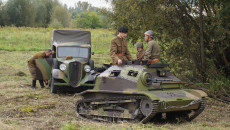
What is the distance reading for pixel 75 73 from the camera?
14.7 meters

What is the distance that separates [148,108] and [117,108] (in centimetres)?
94

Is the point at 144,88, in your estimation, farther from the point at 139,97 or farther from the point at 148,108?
the point at 148,108

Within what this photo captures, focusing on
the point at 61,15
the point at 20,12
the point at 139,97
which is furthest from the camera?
the point at 61,15

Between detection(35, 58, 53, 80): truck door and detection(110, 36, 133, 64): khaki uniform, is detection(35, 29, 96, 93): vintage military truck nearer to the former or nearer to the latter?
detection(35, 58, 53, 80): truck door

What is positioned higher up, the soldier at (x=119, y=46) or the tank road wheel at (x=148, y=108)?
the soldier at (x=119, y=46)

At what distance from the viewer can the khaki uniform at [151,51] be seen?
1015 centimetres

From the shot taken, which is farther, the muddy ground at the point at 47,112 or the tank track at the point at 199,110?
the tank track at the point at 199,110

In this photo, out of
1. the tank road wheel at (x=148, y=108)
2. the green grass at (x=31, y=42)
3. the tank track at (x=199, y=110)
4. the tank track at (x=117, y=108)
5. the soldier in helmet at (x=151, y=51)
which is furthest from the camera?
the green grass at (x=31, y=42)

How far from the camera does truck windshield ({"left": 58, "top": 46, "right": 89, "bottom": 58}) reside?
1577 cm

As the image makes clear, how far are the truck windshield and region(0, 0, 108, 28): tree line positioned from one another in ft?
122

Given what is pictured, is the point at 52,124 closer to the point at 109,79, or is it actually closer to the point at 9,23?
the point at 109,79

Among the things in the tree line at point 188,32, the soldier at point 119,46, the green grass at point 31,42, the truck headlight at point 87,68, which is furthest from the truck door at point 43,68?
the green grass at point 31,42

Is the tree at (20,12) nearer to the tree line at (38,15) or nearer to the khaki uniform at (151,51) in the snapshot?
the tree line at (38,15)

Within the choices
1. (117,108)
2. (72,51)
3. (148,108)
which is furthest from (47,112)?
(72,51)
